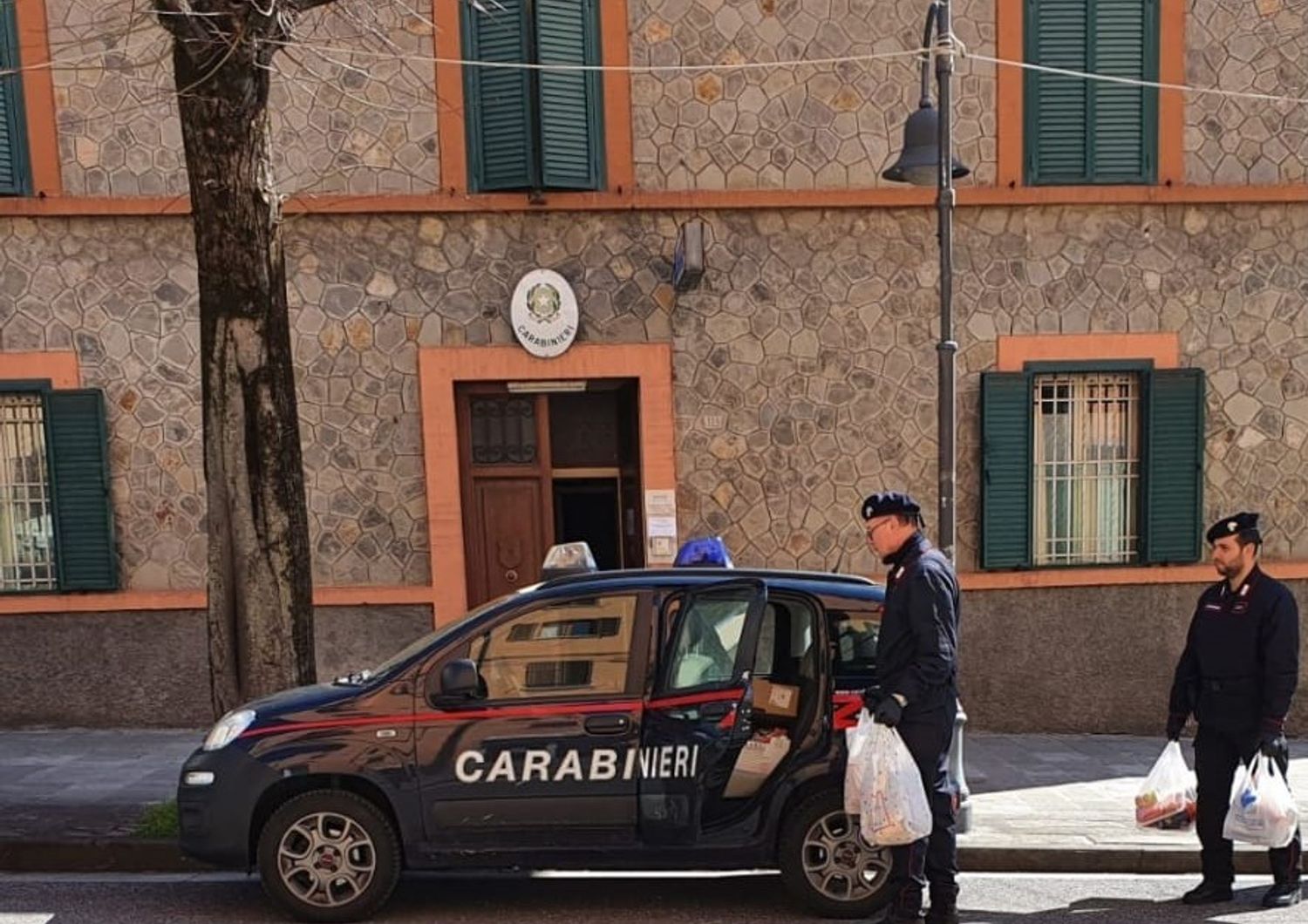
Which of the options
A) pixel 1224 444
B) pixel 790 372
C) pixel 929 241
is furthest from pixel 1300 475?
pixel 790 372

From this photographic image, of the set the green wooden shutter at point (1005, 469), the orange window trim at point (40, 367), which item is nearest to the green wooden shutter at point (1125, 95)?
the green wooden shutter at point (1005, 469)

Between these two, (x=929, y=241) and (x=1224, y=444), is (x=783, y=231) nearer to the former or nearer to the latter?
(x=929, y=241)

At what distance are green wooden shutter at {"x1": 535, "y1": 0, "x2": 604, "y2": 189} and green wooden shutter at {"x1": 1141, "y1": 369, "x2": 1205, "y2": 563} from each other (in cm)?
522

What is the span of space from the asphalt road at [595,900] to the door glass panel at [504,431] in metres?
4.21

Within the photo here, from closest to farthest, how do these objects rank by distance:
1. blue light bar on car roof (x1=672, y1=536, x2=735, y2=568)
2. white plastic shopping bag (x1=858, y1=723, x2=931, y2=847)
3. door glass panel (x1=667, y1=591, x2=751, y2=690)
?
white plastic shopping bag (x1=858, y1=723, x2=931, y2=847)
door glass panel (x1=667, y1=591, x2=751, y2=690)
blue light bar on car roof (x1=672, y1=536, x2=735, y2=568)

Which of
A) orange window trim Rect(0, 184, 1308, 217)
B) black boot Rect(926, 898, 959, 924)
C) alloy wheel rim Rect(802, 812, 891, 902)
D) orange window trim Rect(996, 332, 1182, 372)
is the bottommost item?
black boot Rect(926, 898, 959, 924)

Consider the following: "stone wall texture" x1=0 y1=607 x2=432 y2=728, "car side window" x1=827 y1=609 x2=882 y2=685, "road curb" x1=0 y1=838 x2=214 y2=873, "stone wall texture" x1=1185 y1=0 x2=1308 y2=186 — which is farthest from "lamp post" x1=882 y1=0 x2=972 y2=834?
"stone wall texture" x1=0 y1=607 x2=432 y2=728

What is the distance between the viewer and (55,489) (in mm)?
8453

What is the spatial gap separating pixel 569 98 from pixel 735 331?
2.39 meters

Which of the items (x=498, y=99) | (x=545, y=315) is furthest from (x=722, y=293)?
(x=498, y=99)

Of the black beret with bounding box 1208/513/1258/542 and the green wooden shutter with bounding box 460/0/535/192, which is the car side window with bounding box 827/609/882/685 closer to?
the black beret with bounding box 1208/513/1258/542

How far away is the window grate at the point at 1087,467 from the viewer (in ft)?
29.4

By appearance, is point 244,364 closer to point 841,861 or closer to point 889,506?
point 889,506

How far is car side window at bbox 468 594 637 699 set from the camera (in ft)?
15.9
